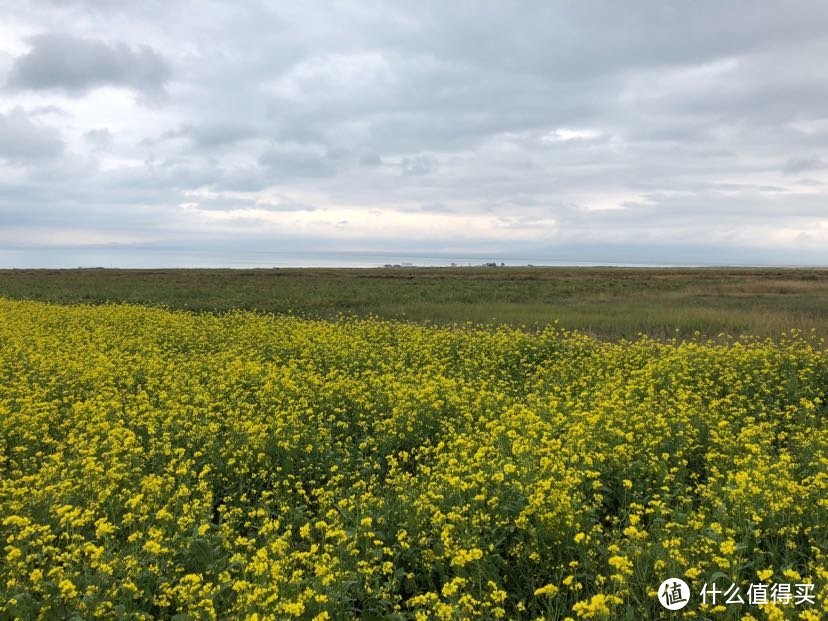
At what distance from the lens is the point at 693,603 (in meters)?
3.58

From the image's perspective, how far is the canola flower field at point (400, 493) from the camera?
12.4 feet

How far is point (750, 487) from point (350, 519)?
348 cm

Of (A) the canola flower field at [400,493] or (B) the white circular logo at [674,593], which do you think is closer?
(B) the white circular logo at [674,593]

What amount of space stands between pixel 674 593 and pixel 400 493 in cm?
253

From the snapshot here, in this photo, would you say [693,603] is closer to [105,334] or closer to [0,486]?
[0,486]

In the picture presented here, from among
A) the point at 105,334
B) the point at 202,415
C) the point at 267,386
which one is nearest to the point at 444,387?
the point at 267,386

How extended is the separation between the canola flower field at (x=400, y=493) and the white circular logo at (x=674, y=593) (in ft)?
0.27

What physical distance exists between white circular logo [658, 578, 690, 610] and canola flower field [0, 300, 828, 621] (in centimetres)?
8

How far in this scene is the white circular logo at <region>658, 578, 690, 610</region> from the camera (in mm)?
3475

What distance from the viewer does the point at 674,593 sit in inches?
141

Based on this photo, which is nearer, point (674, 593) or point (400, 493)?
point (674, 593)

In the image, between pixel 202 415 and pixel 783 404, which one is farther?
pixel 783 404

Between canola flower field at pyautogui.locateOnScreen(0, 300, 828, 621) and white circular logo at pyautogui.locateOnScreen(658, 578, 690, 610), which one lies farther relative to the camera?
canola flower field at pyautogui.locateOnScreen(0, 300, 828, 621)

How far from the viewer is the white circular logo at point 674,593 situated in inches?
137
